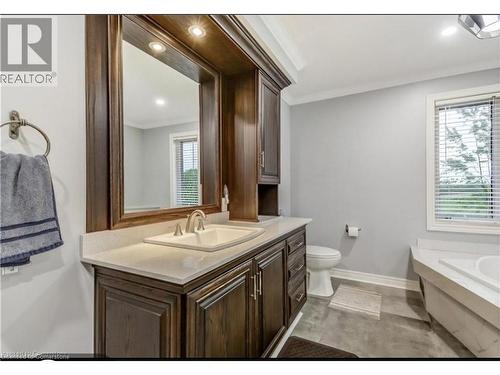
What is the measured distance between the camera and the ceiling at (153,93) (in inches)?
49.1

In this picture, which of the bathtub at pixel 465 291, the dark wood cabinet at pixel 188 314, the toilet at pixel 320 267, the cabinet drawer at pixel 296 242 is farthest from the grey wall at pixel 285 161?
the dark wood cabinet at pixel 188 314

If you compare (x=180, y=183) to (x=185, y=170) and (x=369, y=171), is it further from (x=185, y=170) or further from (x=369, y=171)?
(x=369, y=171)

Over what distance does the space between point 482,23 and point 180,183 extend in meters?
1.98

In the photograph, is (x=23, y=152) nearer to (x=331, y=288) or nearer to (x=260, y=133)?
(x=260, y=133)

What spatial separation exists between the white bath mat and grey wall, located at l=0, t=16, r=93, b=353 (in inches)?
77.4

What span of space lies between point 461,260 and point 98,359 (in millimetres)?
2566

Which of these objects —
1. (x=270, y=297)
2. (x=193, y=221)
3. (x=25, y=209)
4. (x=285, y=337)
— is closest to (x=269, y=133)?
(x=193, y=221)

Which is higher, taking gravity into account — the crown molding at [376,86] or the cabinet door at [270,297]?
the crown molding at [376,86]

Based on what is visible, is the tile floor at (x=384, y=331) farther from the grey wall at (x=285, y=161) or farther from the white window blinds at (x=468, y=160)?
the grey wall at (x=285, y=161)

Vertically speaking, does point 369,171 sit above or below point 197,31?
below

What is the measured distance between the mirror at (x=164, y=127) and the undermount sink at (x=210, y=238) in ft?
0.69

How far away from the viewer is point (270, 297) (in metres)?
1.44

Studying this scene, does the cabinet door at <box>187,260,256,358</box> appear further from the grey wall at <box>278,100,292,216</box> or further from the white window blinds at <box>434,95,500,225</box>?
the white window blinds at <box>434,95,500,225</box>

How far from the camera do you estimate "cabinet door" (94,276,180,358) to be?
854 mm
